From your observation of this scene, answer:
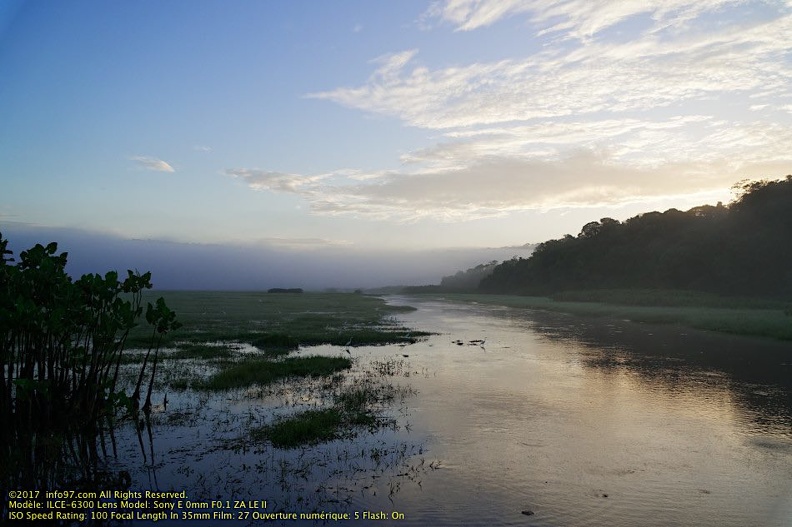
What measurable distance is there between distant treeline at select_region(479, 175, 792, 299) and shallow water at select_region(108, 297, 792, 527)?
5432 centimetres

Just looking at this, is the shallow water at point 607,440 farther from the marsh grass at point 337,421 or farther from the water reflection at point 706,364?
the marsh grass at point 337,421

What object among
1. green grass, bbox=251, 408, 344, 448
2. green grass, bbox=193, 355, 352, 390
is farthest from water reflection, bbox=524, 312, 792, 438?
green grass, bbox=193, 355, 352, 390

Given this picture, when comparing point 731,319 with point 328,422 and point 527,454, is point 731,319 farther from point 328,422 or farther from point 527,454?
point 328,422

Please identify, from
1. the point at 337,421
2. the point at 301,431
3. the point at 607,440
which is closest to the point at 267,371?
the point at 337,421

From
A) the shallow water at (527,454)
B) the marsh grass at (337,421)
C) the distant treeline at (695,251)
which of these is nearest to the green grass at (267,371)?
the shallow water at (527,454)

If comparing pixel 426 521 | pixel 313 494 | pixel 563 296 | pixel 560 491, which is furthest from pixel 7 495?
pixel 563 296

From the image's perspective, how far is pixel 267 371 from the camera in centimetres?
2103

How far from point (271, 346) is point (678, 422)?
2333cm

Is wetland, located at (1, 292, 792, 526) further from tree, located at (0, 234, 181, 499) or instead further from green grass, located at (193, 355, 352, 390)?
tree, located at (0, 234, 181, 499)

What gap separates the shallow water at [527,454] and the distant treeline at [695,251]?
54317 millimetres

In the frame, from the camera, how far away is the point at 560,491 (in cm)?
965

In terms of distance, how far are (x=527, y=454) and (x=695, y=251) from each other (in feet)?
256

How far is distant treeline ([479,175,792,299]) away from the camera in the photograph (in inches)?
2562

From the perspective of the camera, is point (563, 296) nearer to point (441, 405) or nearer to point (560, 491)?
point (441, 405)
